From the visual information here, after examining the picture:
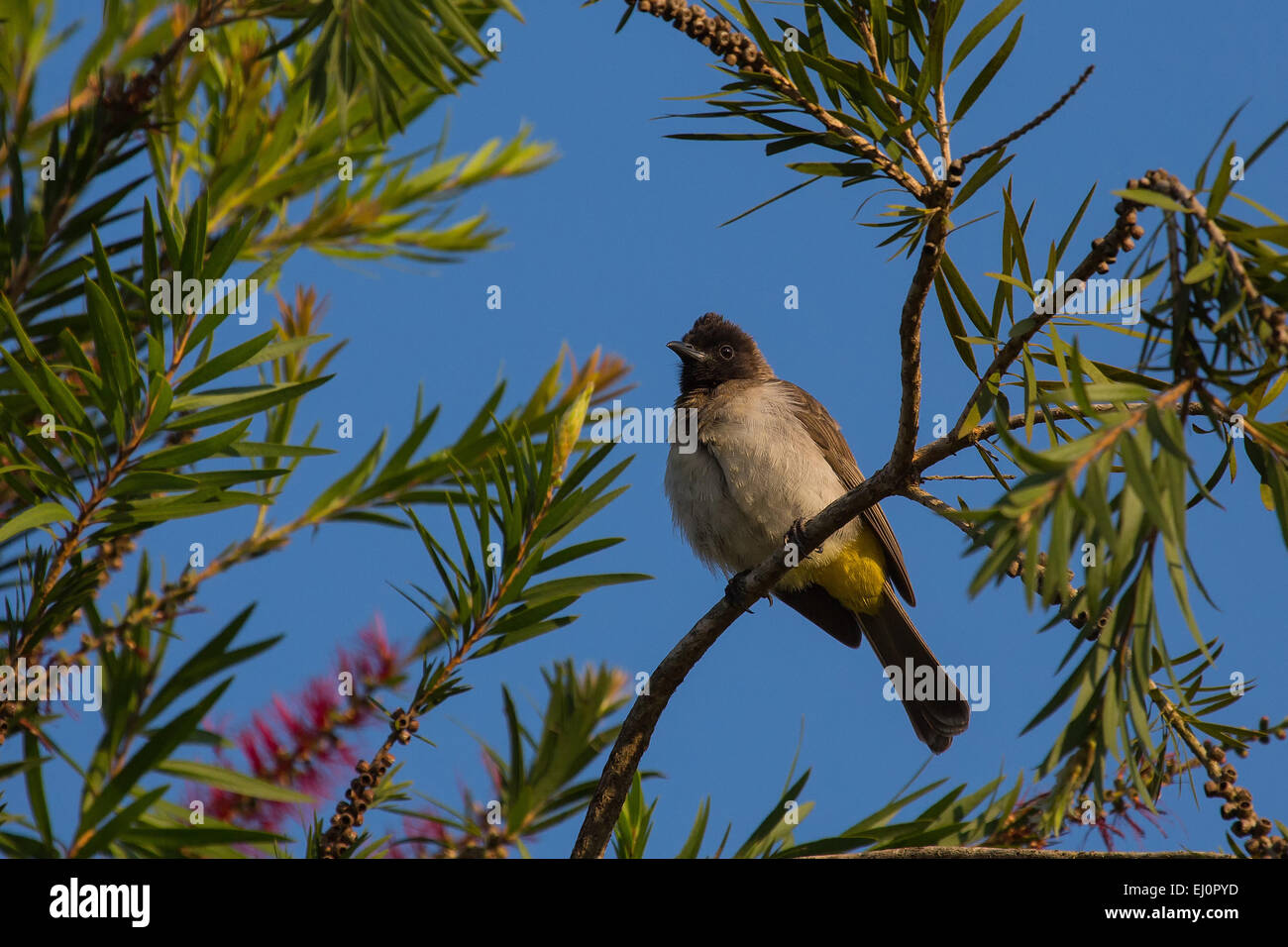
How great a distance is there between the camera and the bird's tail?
445 centimetres

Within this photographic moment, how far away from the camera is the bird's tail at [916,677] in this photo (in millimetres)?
4453

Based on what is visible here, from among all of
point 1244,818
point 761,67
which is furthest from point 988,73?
point 1244,818

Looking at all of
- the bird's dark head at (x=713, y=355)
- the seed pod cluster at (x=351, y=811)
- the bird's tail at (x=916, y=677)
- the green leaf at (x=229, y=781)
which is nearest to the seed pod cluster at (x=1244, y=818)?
the seed pod cluster at (x=351, y=811)

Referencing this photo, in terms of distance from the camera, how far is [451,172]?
3.70m

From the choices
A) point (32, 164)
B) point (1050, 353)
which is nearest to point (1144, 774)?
point (1050, 353)

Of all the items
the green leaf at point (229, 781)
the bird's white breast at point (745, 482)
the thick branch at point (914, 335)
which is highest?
the thick branch at point (914, 335)

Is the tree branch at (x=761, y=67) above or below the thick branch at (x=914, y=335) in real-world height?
above

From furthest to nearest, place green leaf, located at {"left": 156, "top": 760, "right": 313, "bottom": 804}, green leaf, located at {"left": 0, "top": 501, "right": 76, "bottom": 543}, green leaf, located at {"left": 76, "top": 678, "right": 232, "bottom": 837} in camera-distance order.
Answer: green leaf, located at {"left": 156, "top": 760, "right": 313, "bottom": 804} < green leaf, located at {"left": 76, "top": 678, "right": 232, "bottom": 837} < green leaf, located at {"left": 0, "top": 501, "right": 76, "bottom": 543}

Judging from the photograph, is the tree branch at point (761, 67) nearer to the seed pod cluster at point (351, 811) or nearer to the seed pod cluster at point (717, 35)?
the seed pod cluster at point (717, 35)

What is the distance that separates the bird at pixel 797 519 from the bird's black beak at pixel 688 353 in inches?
9.3

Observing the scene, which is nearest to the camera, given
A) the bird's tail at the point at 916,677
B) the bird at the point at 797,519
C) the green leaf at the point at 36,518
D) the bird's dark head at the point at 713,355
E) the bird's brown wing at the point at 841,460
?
the green leaf at the point at 36,518

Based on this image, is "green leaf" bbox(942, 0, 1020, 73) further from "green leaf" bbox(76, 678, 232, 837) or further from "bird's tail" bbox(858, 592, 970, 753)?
"bird's tail" bbox(858, 592, 970, 753)

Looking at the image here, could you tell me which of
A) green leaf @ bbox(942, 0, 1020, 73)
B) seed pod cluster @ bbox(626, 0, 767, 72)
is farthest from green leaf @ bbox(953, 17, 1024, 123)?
seed pod cluster @ bbox(626, 0, 767, 72)
